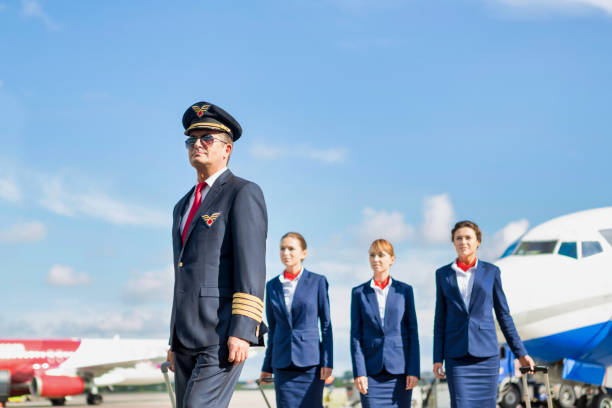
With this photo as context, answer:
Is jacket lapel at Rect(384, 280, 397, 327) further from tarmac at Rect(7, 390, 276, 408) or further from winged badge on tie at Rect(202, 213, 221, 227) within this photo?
tarmac at Rect(7, 390, 276, 408)

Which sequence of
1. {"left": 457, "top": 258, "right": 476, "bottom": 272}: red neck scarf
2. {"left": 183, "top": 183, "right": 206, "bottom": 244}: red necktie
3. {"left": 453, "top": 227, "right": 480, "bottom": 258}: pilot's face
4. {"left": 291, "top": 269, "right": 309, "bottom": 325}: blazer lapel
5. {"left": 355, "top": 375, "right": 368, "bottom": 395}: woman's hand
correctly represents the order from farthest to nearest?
{"left": 291, "top": 269, "right": 309, "bottom": 325}: blazer lapel < {"left": 355, "top": 375, "right": 368, "bottom": 395}: woman's hand < {"left": 457, "top": 258, "right": 476, "bottom": 272}: red neck scarf < {"left": 453, "top": 227, "right": 480, "bottom": 258}: pilot's face < {"left": 183, "top": 183, "right": 206, "bottom": 244}: red necktie

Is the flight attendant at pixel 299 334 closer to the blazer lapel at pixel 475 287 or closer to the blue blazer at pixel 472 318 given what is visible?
the blue blazer at pixel 472 318

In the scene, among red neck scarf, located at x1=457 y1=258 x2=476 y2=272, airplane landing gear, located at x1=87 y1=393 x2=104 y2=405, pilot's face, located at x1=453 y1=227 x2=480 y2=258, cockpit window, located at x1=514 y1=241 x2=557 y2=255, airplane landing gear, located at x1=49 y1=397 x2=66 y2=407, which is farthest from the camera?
airplane landing gear, located at x1=49 y1=397 x2=66 y2=407

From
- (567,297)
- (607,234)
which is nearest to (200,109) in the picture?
(567,297)

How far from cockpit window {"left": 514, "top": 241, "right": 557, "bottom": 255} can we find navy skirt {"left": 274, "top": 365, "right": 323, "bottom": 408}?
5.29m

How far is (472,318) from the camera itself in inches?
224

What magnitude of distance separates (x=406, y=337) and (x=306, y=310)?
0.86 metres

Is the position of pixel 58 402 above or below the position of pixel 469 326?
above

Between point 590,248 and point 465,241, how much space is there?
5.30 metres

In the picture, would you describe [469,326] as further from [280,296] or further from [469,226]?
[280,296]

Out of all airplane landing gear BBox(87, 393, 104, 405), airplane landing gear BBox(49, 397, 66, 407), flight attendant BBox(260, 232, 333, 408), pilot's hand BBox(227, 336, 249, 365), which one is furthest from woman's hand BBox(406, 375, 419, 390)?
airplane landing gear BBox(49, 397, 66, 407)

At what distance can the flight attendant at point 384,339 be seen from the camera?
6.02 metres

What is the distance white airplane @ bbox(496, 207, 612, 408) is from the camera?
934 cm

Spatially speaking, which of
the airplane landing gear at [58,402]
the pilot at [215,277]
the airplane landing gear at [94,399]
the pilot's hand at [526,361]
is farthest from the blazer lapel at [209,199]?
the airplane landing gear at [58,402]
